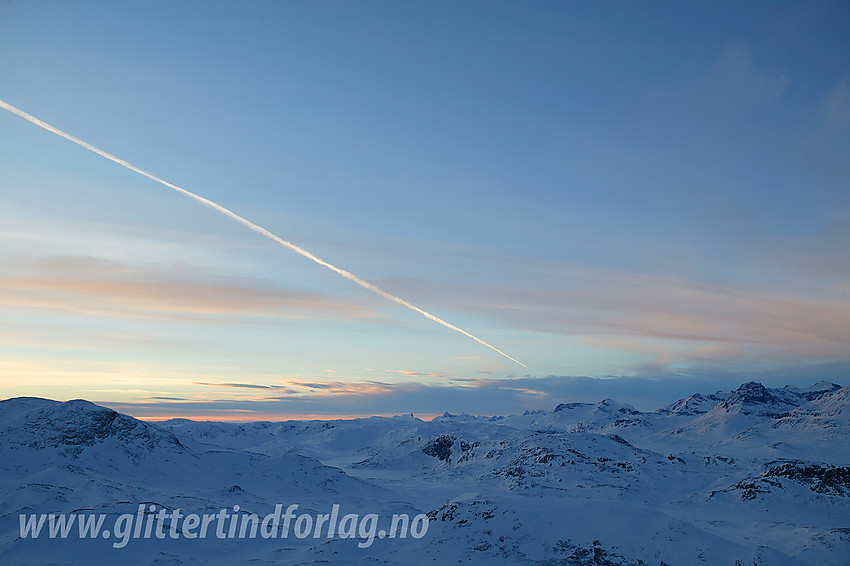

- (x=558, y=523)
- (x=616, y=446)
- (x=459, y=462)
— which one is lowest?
(x=459, y=462)

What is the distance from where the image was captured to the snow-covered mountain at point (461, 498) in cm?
5134

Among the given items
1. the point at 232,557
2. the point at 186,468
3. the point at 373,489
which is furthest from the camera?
the point at 373,489

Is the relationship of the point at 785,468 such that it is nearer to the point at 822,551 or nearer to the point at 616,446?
the point at 616,446

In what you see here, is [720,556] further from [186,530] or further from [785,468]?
[785,468]

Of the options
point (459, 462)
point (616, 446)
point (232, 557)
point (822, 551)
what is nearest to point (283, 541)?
point (232, 557)

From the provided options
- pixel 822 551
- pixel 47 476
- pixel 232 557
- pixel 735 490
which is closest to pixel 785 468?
pixel 735 490

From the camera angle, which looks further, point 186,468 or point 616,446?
point 616,446

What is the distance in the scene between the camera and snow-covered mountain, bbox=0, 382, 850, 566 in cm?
5134

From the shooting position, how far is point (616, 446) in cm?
14900

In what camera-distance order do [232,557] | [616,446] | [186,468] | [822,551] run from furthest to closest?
[616,446], [186,468], [232,557], [822,551]

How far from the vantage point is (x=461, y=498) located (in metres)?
67.1

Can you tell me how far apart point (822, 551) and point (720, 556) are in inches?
486

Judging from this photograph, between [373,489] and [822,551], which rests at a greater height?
[822,551]

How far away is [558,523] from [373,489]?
257 feet
